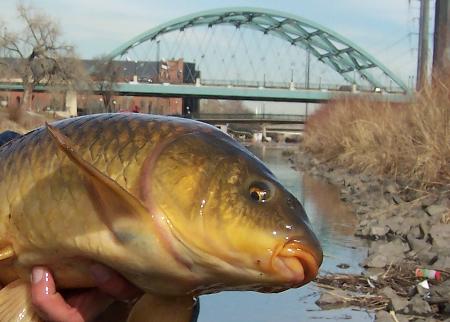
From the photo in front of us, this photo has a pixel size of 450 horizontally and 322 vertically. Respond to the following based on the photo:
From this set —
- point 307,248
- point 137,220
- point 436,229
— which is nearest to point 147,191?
point 137,220

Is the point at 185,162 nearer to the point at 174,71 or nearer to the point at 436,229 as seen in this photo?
the point at 436,229

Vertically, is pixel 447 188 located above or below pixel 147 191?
below

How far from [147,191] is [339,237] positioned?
7566 millimetres

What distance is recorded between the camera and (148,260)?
1368 millimetres

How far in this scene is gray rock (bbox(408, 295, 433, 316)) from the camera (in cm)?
494

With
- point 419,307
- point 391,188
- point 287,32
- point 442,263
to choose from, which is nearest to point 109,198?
point 419,307

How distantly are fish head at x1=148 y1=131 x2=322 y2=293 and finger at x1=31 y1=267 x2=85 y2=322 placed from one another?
0.38m

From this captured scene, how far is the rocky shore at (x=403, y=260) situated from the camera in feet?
16.8

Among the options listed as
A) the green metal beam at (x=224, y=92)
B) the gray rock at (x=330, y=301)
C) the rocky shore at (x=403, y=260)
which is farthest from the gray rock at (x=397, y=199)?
the green metal beam at (x=224, y=92)

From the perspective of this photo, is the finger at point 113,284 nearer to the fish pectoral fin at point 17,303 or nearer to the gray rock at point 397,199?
the fish pectoral fin at point 17,303

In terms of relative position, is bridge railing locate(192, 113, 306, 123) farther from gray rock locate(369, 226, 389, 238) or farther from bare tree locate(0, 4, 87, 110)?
gray rock locate(369, 226, 389, 238)

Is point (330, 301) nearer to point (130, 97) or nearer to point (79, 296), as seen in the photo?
point (79, 296)

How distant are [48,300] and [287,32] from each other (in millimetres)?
69810

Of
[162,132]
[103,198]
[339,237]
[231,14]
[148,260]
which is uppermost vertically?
[231,14]
